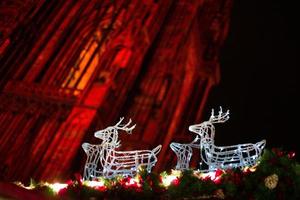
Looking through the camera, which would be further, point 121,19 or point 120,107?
point 121,19

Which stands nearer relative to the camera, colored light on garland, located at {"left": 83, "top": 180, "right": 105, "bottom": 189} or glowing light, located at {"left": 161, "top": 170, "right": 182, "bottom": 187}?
glowing light, located at {"left": 161, "top": 170, "right": 182, "bottom": 187}

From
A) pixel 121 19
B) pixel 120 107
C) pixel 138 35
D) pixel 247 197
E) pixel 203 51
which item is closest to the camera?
pixel 247 197

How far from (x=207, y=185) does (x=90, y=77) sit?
14.3 meters

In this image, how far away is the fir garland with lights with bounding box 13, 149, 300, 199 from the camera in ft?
25.5

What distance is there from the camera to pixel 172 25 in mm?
26797

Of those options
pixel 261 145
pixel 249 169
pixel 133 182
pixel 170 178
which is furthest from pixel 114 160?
pixel 249 169

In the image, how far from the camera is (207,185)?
826cm

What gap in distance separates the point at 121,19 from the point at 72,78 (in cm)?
445

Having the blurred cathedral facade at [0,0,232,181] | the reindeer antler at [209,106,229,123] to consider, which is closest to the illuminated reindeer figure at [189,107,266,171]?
the reindeer antler at [209,106,229,123]

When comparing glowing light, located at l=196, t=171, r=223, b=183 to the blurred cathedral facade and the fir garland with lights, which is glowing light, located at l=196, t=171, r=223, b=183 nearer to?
the fir garland with lights

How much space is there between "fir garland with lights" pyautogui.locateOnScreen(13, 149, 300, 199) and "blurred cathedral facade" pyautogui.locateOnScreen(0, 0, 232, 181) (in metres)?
8.47

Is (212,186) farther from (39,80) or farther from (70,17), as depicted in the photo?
(70,17)

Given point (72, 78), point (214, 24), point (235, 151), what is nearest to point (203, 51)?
point (214, 24)

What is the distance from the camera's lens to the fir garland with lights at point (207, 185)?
7.79 m
